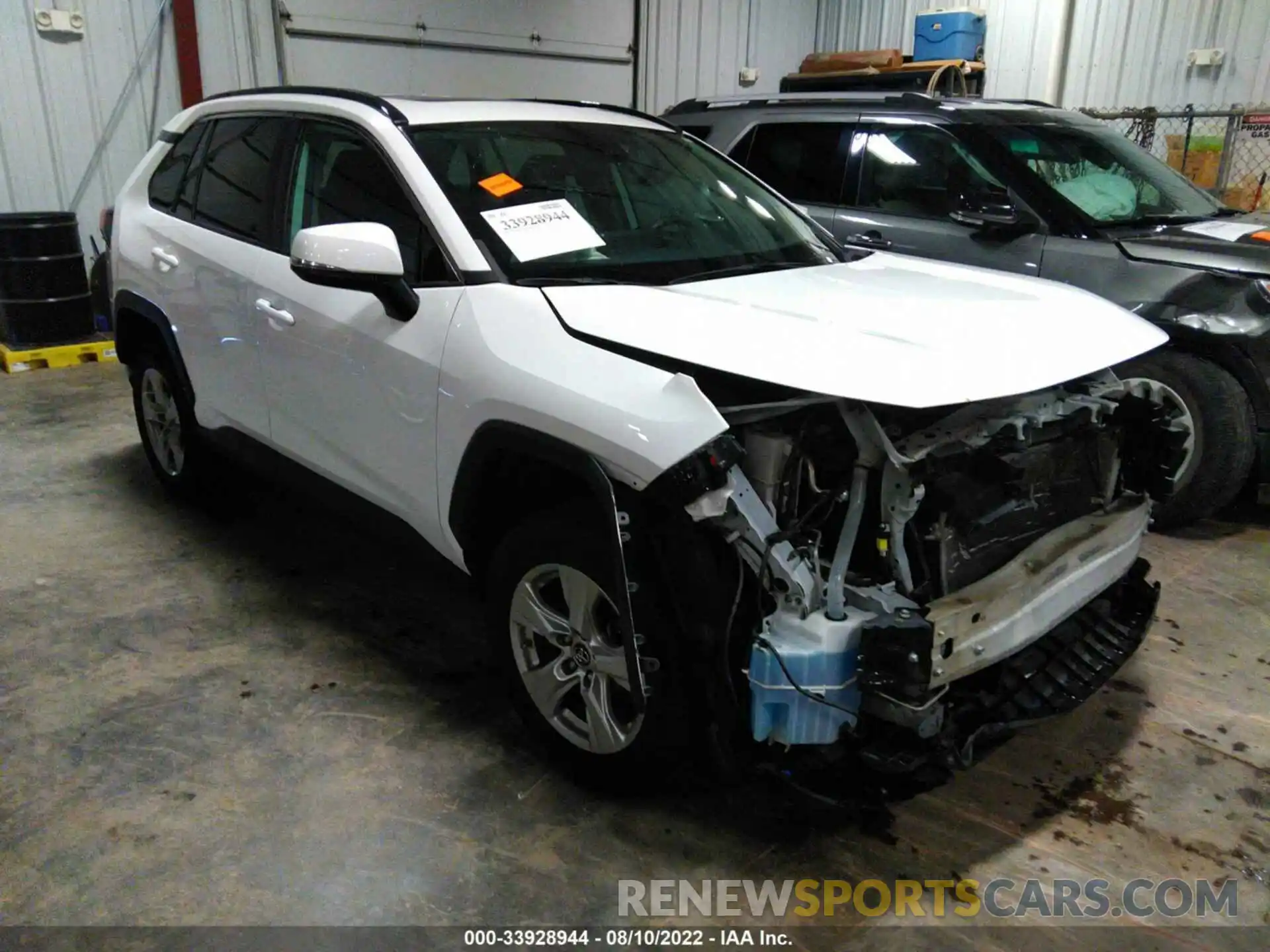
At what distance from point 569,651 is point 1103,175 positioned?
3.73 meters

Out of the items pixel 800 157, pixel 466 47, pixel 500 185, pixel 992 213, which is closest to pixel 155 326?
pixel 500 185

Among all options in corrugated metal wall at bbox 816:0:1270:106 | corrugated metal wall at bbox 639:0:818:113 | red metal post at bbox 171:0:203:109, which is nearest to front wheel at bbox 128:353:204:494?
red metal post at bbox 171:0:203:109

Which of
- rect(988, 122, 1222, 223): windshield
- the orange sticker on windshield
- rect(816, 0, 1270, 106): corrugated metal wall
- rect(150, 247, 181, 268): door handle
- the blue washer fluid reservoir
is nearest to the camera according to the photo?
the blue washer fluid reservoir

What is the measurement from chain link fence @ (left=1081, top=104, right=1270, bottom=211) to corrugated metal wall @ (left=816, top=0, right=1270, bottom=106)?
0.28 m

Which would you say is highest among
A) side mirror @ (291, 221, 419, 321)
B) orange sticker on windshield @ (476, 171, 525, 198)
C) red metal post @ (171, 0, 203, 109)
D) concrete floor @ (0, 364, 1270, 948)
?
red metal post @ (171, 0, 203, 109)

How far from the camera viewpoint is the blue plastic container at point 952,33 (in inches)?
377

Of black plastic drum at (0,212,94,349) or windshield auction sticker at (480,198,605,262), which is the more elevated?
windshield auction sticker at (480,198,605,262)

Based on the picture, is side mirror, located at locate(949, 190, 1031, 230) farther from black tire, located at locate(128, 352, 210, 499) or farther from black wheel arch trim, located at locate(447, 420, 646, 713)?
black tire, located at locate(128, 352, 210, 499)

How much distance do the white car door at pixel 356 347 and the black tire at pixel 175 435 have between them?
2.85 feet

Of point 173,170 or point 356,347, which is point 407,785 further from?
point 173,170

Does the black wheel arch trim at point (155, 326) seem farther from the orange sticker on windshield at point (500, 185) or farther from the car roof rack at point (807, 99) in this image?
the car roof rack at point (807, 99)

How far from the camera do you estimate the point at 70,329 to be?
21.8 ft

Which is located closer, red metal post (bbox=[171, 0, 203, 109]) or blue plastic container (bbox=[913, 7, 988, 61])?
red metal post (bbox=[171, 0, 203, 109])

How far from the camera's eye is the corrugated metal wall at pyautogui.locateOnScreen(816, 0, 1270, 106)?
309 inches
